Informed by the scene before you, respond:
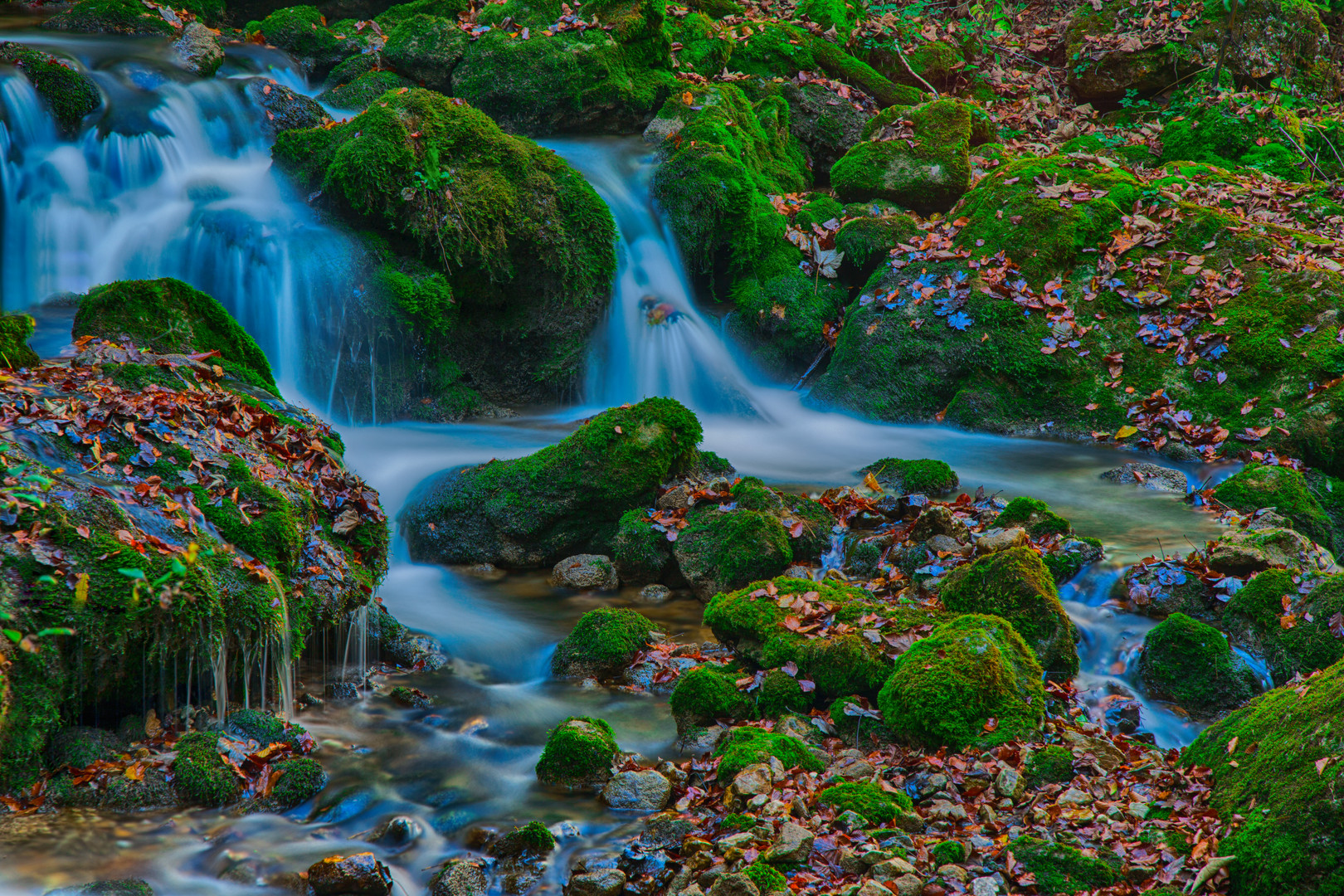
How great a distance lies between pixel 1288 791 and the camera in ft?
11.0

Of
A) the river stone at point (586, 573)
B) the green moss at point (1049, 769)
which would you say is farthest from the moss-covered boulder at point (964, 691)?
the river stone at point (586, 573)

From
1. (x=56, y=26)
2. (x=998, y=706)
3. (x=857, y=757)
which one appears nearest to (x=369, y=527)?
(x=857, y=757)

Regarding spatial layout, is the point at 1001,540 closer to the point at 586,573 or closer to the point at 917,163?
the point at 586,573

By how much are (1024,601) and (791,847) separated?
248 centimetres

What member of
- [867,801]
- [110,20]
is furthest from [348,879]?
[110,20]

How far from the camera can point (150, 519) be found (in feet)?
15.6

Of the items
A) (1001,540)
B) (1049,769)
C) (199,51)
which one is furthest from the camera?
(199,51)

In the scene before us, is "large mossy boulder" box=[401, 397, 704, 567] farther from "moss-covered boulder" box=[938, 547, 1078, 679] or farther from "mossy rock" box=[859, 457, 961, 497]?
"moss-covered boulder" box=[938, 547, 1078, 679]

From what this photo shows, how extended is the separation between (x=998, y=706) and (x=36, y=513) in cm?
460

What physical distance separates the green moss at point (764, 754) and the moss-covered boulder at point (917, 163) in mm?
9784

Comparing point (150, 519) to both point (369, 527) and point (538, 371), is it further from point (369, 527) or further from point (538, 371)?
point (538, 371)

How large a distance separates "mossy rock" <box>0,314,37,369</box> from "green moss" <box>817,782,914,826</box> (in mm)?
5200

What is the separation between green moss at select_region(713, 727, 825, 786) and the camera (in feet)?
14.4

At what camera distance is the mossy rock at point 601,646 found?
236 inches
